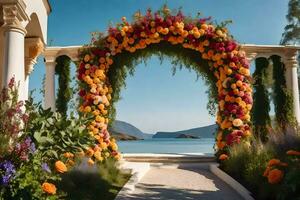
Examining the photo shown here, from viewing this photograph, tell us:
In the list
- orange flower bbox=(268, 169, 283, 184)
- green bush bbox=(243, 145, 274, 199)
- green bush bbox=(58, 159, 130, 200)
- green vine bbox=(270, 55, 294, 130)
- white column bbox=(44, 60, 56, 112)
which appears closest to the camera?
orange flower bbox=(268, 169, 283, 184)

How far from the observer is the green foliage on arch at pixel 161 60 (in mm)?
9906

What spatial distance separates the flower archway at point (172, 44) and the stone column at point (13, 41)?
2172 mm

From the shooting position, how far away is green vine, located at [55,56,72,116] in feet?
42.3

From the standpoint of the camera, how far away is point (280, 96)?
15.3 m

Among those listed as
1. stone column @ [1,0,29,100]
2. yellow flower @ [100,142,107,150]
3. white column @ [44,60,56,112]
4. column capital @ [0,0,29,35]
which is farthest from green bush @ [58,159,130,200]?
white column @ [44,60,56,112]

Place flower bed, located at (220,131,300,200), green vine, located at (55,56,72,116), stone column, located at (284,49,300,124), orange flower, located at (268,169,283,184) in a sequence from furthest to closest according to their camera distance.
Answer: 1. stone column, located at (284,49,300,124)
2. green vine, located at (55,56,72,116)
3. orange flower, located at (268,169,283,184)
4. flower bed, located at (220,131,300,200)

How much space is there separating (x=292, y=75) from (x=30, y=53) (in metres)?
9.44

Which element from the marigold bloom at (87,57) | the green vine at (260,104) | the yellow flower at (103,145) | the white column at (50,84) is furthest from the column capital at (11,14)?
the green vine at (260,104)

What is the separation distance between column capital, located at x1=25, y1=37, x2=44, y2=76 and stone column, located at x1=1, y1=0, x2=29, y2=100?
2.91 metres

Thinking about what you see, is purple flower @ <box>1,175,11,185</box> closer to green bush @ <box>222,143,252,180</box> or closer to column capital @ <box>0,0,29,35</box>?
column capital @ <box>0,0,29,35</box>

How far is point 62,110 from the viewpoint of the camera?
12812mm

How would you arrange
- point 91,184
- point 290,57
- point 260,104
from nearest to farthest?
point 91,184 < point 290,57 < point 260,104

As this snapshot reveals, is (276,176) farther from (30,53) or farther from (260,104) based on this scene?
(260,104)

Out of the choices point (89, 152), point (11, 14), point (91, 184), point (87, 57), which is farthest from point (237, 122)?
point (11, 14)
